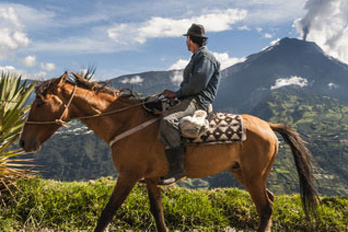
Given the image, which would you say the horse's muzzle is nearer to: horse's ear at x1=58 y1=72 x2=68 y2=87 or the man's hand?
horse's ear at x1=58 y1=72 x2=68 y2=87

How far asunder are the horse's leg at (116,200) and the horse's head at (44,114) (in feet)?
4.44

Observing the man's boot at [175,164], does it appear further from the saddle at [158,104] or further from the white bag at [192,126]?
the saddle at [158,104]

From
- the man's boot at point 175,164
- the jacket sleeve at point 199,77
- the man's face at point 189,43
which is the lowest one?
the man's boot at point 175,164

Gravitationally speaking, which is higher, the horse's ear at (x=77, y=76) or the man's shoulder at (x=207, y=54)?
the man's shoulder at (x=207, y=54)

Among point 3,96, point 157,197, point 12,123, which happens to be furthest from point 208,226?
point 3,96

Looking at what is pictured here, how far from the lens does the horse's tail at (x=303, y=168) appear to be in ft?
19.1

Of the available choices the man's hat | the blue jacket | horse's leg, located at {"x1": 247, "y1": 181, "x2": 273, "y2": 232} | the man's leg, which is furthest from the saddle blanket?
the man's hat

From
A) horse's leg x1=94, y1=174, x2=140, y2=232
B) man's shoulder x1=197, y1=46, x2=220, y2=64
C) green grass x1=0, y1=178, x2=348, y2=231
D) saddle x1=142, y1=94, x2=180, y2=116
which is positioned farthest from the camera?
green grass x1=0, y1=178, x2=348, y2=231

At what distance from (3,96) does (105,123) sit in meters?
4.12

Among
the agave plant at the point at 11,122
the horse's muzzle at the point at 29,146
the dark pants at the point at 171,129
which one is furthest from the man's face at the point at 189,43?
the agave plant at the point at 11,122

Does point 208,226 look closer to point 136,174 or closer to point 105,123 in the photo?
point 136,174

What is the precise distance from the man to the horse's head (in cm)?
168

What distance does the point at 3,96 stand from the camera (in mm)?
7172

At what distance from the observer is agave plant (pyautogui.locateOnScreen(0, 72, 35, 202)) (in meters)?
6.12
